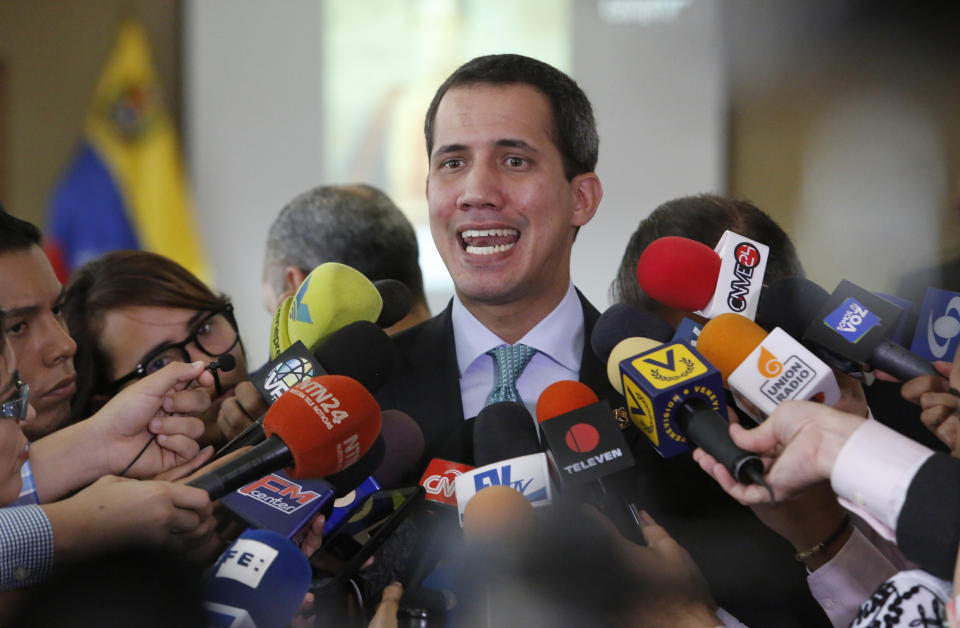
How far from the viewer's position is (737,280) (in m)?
1.44

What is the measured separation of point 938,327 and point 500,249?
784 millimetres

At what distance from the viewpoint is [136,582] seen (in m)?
0.95

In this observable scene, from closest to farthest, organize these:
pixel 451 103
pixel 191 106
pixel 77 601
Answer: pixel 77 601 → pixel 451 103 → pixel 191 106

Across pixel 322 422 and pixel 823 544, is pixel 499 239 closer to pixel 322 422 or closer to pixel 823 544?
pixel 322 422

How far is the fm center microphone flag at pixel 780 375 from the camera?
1.22 m

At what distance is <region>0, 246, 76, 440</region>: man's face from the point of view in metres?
1.61

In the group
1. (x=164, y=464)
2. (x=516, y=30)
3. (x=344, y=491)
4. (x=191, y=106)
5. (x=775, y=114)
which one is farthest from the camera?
(x=191, y=106)

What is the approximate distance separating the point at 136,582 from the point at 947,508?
2.87 feet

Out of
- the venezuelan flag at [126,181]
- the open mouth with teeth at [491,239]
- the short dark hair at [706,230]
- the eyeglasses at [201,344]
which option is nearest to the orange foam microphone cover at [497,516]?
the open mouth with teeth at [491,239]

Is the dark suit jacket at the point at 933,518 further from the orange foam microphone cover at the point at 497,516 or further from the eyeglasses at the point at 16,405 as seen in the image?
the eyeglasses at the point at 16,405

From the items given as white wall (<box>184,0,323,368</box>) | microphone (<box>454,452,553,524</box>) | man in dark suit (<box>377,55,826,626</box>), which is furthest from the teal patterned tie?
white wall (<box>184,0,323,368</box>)

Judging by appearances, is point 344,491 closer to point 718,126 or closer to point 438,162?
point 438,162

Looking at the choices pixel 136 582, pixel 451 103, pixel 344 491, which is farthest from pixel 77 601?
pixel 451 103

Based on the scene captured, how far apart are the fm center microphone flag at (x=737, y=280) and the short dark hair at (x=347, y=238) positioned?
1172 mm
